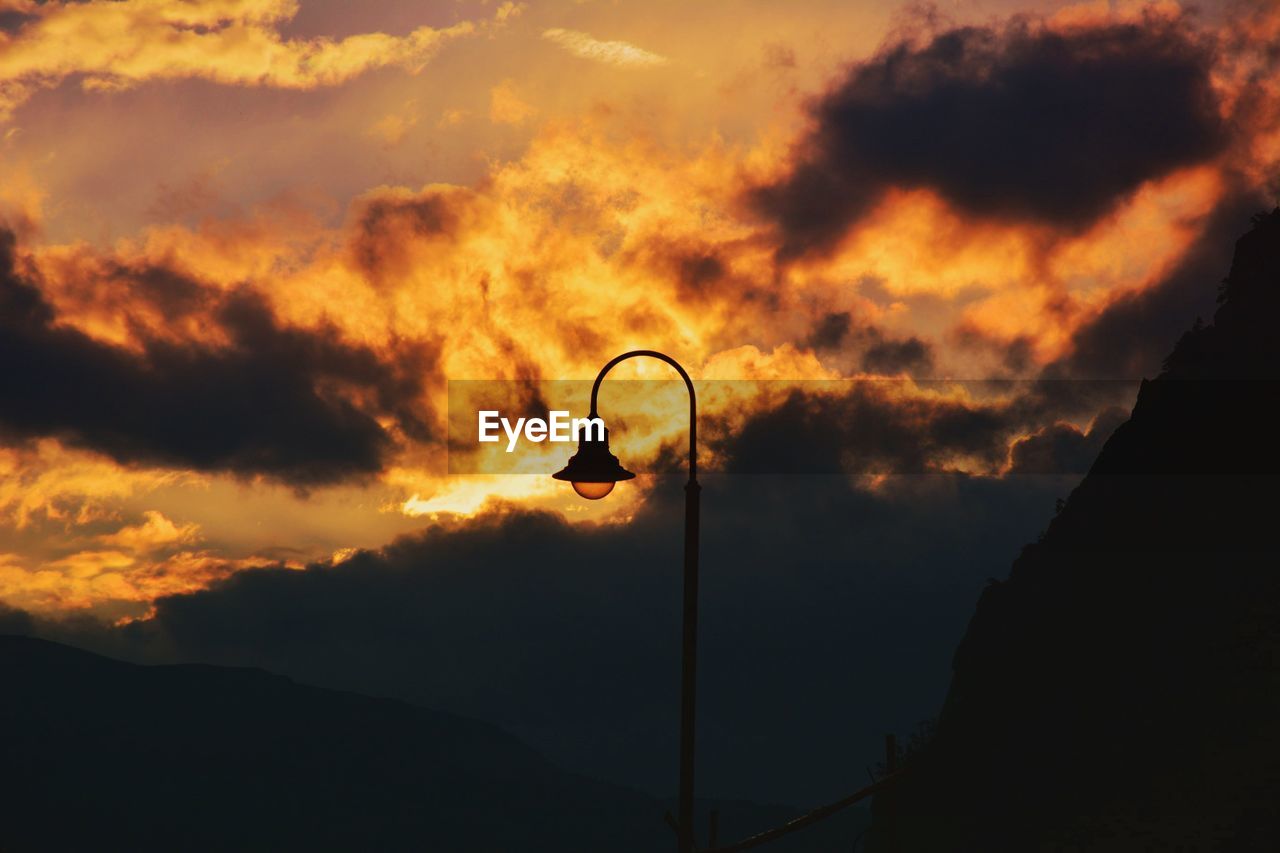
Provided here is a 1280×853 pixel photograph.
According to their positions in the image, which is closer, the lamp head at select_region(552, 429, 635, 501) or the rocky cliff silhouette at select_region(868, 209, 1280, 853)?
the lamp head at select_region(552, 429, 635, 501)

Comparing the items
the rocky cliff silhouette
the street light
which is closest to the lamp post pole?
the street light

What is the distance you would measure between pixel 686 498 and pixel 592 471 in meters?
1.20

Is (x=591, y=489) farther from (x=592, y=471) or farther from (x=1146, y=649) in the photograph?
(x=1146, y=649)

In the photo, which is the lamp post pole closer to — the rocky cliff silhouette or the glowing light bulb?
the glowing light bulb

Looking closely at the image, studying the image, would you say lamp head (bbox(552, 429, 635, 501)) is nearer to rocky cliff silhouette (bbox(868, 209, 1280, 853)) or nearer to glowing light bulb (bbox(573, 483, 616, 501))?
glowing light bulb (bbox(573, 483, 616, 501))

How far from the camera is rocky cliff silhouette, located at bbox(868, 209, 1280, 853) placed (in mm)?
31906

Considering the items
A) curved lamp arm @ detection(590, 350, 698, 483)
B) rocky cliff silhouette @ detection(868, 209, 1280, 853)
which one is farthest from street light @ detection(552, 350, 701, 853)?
rocky cliff silhouette @ detection(868, 209, 1280, 853)

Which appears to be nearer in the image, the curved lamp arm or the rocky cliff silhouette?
the curved lamp arm

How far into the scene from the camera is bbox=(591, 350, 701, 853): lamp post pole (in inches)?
576

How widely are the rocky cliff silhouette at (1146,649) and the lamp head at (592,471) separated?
20.1 m

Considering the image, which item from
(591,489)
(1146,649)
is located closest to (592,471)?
(591,489)

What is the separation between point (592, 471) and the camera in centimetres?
1502

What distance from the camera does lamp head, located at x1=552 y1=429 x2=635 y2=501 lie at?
590 inches

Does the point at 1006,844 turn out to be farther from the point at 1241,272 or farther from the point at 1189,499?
the point at 1241,272
